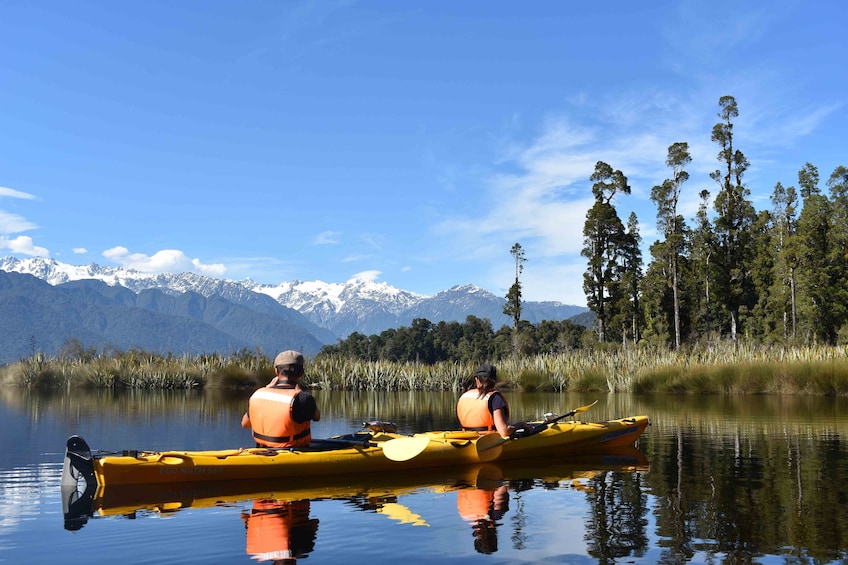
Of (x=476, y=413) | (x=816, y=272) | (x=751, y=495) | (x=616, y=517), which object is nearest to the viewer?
(x=616, y=517)

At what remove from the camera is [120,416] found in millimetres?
19297

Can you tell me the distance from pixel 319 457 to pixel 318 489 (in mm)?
480

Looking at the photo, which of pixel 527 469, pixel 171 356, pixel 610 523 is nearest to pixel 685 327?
pixel 171 356

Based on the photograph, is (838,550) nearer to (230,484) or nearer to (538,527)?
(538,527)

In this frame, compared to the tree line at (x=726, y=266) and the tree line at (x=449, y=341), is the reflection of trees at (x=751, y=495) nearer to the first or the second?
the tree line at (x=726, y=266)

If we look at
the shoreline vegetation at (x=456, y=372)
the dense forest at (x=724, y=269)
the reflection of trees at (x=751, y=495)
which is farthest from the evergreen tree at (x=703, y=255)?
the reflection of trees at (x=751, y=495)

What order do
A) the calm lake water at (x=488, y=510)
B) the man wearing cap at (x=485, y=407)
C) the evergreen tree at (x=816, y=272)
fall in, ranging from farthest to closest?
1. the evergreen tree at (x=816, y=272)
2. the man wearing cap at (x=485, y=407)
3. the calm lake water at (x=488, y=510)

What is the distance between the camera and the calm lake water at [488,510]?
273 inches

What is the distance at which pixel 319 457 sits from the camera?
33.9ft

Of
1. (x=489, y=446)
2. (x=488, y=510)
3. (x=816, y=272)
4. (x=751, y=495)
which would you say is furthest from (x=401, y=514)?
(x=816, y=272)

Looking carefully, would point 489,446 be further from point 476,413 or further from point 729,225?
point 729,225

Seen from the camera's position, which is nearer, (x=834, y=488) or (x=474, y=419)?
(x=834, y=488)

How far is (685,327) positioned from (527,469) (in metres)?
48.1

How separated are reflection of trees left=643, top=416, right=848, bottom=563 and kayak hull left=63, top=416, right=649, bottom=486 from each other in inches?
97.1
